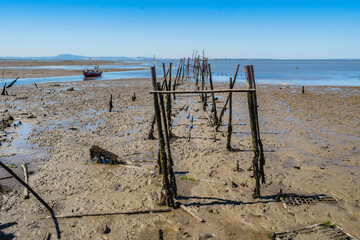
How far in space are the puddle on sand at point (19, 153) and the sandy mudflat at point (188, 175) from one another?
56mm

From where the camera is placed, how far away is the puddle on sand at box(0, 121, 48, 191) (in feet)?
25.8

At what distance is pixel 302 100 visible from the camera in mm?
21594

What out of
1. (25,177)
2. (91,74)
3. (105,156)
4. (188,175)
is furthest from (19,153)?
(91,74)

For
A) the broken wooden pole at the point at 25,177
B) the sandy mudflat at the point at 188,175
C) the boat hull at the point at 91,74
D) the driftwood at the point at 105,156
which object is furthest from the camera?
the boat hull at the point at 91,74

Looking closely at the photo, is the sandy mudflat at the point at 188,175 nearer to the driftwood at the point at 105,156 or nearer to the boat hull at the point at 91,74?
the driftwood at the point at 105,156

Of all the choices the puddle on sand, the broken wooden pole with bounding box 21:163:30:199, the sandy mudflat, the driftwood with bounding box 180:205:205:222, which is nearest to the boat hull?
the sandy mudflat

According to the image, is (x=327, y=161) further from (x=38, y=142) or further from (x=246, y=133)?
(x=38, y=142)

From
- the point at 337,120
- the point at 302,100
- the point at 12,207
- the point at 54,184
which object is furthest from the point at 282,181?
the point at 302,100

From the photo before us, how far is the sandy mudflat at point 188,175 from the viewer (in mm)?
5621

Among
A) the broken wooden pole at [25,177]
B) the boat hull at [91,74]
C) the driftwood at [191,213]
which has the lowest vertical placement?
the driftwood at [191,213]

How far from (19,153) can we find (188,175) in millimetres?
7729

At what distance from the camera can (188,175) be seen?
8070 millimetres

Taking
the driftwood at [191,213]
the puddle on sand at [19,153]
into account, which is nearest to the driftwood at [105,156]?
the puddle on sand at [19,153]

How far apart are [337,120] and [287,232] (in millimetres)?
12173
